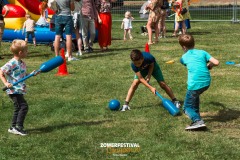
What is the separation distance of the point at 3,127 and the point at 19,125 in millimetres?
464

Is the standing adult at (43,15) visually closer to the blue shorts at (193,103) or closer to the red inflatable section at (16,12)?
the red inflatable section at (16,12)

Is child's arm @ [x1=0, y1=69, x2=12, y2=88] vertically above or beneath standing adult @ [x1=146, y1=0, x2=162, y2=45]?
beneath

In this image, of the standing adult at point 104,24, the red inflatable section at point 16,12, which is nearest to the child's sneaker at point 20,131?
the standing adult at point 104,24

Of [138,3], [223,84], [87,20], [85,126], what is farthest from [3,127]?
[138,3]

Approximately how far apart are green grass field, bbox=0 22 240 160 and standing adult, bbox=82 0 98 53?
1.74m

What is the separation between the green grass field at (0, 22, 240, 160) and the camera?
6.04m

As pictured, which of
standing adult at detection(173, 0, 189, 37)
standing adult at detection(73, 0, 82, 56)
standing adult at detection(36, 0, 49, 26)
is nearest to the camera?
standing adult at detection(73, 0, 82, 56)

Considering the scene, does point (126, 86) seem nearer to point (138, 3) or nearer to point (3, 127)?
point (3, 127)

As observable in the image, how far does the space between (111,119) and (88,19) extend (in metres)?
6.75

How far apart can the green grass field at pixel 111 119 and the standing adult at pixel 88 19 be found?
1.74m

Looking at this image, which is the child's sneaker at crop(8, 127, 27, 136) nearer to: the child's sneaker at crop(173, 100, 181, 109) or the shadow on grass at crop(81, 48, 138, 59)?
the child's sneaker at crop(173, 100, 181, 109)

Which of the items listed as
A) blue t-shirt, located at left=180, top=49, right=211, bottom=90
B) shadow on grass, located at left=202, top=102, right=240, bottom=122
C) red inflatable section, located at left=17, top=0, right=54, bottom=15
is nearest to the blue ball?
shadow on grass, located at left=202, top=102, right=240, bottom=122

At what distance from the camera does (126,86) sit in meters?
9.78

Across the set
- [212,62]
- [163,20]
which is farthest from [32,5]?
[212,62]
